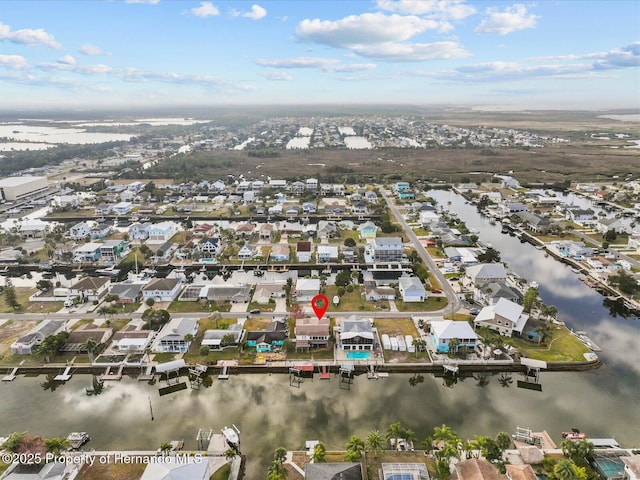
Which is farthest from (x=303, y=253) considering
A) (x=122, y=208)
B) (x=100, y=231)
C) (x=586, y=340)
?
(x=122, y=208)

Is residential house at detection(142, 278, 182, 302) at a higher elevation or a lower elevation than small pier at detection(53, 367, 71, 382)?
higher

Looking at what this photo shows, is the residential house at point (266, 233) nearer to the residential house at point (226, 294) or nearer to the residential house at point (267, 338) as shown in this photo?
the residential house at point (226, 294)

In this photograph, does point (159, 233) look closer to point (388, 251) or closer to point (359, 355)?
point (388, 251)

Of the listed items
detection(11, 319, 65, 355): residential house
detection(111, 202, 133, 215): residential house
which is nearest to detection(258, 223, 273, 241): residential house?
detection(11, 319, 65, 355): residential house

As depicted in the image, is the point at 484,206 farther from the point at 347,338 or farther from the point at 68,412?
the point at 68,412

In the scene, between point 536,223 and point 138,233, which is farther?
point 536,223

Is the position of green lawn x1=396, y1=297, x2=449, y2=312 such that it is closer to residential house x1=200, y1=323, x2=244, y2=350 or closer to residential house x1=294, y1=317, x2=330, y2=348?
residential house x1=294, y1=317, x2=330, y2=348
